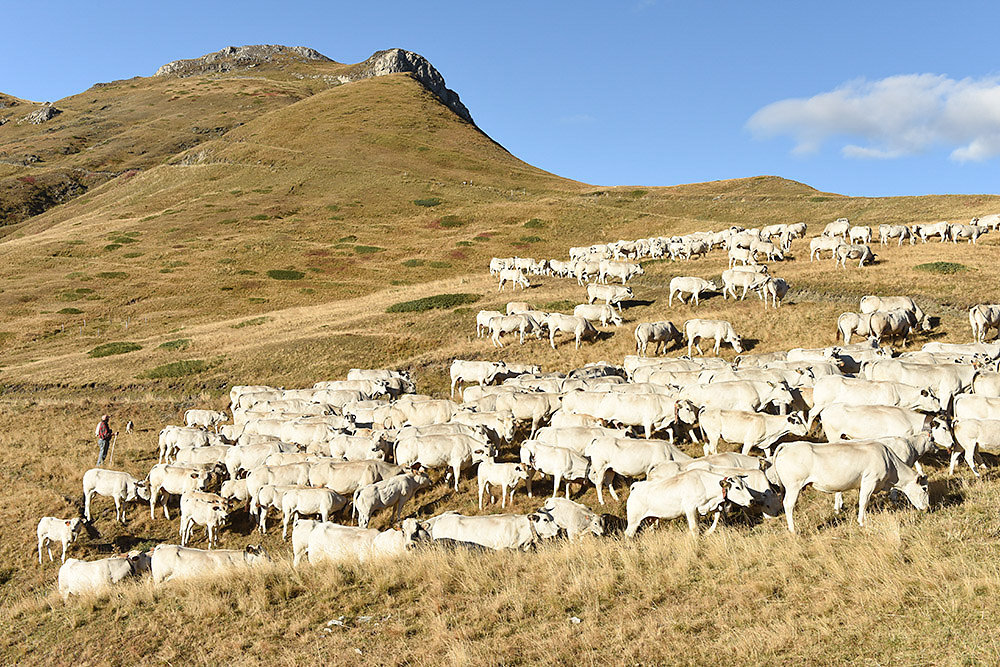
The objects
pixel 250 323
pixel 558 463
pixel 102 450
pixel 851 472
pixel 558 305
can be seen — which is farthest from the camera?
pixel 250 323

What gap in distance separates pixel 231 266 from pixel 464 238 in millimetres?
26975

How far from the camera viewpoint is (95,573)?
1251 cm

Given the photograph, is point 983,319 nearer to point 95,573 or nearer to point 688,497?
point 688,497

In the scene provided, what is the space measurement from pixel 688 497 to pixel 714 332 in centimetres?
1802

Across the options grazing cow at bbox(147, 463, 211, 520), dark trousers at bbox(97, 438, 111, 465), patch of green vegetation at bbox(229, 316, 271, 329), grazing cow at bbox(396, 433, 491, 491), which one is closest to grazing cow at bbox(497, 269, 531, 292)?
patch of green vegetation at bbox(229, 316, 271, 329)

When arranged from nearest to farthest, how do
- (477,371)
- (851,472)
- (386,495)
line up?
(851,472) → (386,495) → (477,371)

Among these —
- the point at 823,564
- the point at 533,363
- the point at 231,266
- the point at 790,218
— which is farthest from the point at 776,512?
the point at 231,266

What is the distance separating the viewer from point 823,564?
8820mm

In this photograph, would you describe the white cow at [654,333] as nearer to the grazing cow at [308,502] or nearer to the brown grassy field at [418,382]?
the brown grassy field at [418,382]

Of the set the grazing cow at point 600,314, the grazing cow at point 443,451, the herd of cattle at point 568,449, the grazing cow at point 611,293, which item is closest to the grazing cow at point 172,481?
the herd of cattle at point 568,449

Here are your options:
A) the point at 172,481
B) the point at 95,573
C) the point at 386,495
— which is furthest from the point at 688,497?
the point at 172,481

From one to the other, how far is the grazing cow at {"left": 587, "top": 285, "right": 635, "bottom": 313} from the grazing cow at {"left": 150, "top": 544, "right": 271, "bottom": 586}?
2734 centimetres

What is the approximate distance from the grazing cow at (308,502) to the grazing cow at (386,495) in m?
0.61

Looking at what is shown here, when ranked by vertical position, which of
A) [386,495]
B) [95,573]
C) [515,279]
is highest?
[515,279]
